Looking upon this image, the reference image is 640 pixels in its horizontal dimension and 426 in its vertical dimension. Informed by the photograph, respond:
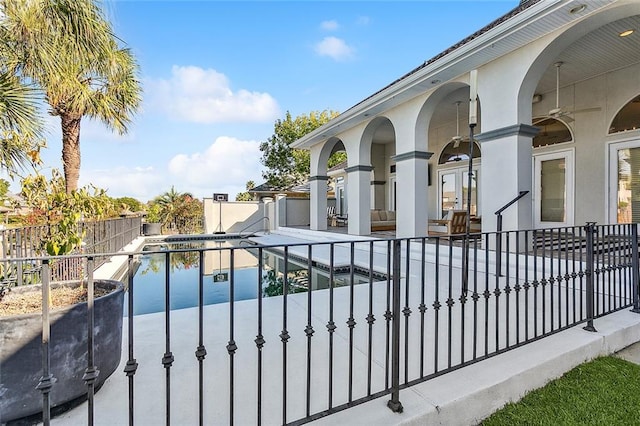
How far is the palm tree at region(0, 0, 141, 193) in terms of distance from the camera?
14.4 feet

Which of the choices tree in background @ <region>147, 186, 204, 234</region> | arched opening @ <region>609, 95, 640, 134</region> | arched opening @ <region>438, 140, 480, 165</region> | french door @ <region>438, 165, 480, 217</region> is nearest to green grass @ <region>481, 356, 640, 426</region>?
arched opening @ <region>609, 95, 640, 134</region>

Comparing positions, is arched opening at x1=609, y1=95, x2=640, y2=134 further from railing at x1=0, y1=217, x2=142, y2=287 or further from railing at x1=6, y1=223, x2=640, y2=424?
railing at x1=0, y1=217, x2=142, y2=287

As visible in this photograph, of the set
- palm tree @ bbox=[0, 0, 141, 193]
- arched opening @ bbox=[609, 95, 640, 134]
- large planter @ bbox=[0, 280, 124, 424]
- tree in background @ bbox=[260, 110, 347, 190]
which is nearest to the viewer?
large planter @ bbox=[0, 280, 124, 424]

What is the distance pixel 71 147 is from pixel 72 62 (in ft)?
9.67

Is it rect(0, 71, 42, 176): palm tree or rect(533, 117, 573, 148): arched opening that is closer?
rect(0, 71, 42, 176): palm tree

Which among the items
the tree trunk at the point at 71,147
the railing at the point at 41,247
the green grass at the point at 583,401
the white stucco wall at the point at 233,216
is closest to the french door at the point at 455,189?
the green grass at the point at 583,401

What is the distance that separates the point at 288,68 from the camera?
15219 millimetres

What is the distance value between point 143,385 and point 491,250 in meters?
5.33

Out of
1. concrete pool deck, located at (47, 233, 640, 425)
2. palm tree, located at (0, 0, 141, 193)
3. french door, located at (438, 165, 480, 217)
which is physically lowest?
concrete pool deck, located at (47, 233, 640, 425)

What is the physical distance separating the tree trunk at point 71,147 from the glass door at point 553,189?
11373mm

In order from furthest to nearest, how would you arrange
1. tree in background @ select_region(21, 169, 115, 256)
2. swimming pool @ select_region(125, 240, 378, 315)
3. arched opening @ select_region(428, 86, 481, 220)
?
arched opening @ select_region(428, 86, 481, 220)
swimming pool @ select_region(125, 240, 378, 315)
tree in background @ select_region(21, 169, 115, 256)

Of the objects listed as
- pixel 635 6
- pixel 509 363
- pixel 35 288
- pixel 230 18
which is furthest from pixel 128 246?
pixel 635 6

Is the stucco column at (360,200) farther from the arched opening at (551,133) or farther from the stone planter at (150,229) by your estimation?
the stone planter at (150,229)

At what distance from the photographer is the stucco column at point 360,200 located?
914 cm
